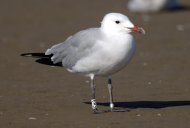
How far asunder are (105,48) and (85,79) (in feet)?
10.1

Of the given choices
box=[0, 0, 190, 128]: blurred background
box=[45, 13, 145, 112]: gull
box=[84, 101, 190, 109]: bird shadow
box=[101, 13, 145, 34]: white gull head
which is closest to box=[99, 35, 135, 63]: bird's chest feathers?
box=[45, 13, 145, 112]: gull

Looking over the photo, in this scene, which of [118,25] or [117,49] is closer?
[117,49]

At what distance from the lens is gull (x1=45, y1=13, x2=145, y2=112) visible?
983cm

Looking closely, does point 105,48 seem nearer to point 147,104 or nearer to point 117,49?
point 117,49

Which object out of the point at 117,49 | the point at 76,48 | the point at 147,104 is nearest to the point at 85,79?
the point at 147,104

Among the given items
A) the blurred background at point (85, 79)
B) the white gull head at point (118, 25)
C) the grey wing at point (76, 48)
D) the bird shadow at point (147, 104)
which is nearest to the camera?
the blurred background at point (85, 79)

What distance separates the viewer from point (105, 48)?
9.85 metres

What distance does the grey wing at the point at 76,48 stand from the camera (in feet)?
33.1

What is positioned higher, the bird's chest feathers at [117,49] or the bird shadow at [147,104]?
the bird's chest feathers at [117,49]

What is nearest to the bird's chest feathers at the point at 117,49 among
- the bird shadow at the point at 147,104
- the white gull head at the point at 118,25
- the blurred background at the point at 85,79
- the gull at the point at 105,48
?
the gull at the point at 105,48

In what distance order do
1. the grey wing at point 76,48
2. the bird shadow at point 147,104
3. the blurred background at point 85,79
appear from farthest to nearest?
the bird shadow at point 147,104 < the grey wing at point 76,48 < the blurred background at point 85,79

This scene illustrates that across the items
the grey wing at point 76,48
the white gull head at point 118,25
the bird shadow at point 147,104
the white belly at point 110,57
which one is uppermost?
the white gull head at point 118,25

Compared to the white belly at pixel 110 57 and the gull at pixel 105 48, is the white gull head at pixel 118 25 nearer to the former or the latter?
the gull at pixel 105 48

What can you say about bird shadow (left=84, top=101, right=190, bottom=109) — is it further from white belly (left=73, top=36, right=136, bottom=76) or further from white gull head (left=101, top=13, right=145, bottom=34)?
white gull head (left=101, top=13, right=145, bottom=34)
